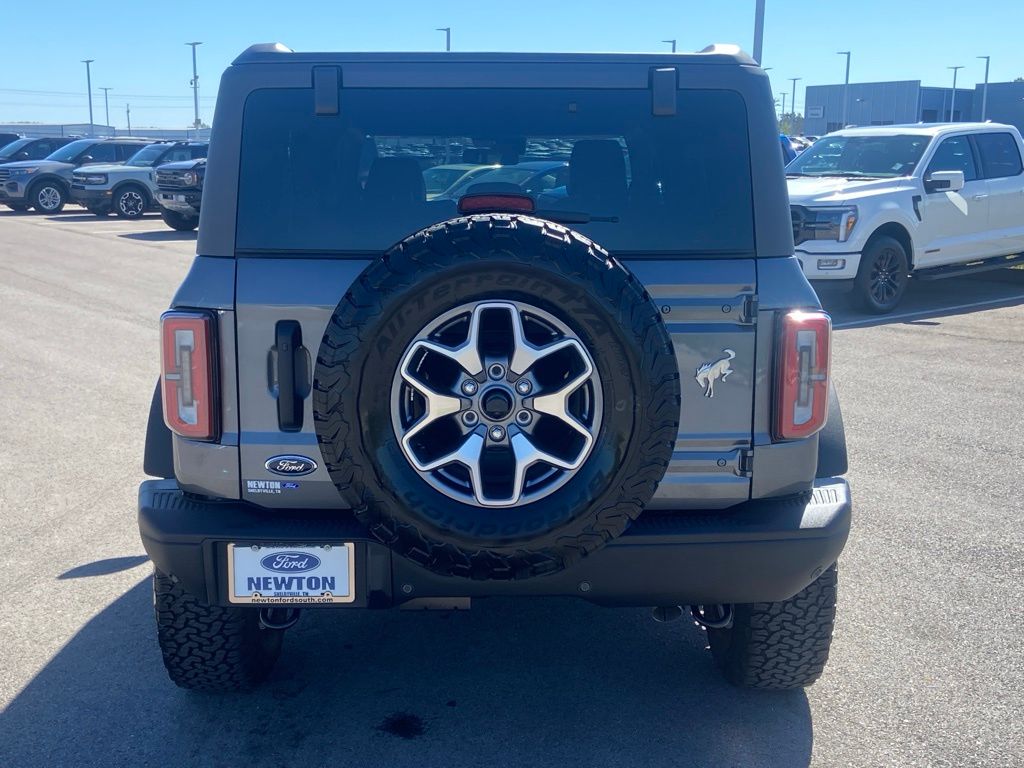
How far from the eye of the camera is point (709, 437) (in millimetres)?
3213

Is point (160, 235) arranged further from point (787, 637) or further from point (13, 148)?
point (787, 637)

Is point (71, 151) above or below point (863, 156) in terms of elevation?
below

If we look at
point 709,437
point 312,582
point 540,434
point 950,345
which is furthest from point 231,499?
point 950,345

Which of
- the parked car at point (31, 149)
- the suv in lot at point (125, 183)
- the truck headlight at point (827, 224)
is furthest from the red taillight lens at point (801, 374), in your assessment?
the parked car at point (31, 149)

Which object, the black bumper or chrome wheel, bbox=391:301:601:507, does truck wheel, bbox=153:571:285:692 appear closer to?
the black bumper

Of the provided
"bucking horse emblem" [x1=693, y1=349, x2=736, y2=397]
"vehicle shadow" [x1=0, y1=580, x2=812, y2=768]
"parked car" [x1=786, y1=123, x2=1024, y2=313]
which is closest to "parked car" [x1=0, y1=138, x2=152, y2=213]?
"parked car" [x1=786, y1=123, x2=1024, y2=313]

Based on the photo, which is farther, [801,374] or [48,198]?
[48,198]

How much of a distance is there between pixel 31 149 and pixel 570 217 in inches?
1248

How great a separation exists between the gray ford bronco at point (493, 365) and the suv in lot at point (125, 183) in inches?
914

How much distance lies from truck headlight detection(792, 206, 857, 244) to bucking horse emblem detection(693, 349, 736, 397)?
337 inches

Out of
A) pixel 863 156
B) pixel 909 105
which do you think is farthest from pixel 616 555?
pixel 909 105

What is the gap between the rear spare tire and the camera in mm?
2820

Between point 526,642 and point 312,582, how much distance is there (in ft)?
4.21

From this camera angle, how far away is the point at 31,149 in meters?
31.3
